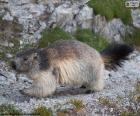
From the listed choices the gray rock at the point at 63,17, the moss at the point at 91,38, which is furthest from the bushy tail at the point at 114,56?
the gray rock at the point at 63,17

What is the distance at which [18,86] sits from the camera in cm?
1524

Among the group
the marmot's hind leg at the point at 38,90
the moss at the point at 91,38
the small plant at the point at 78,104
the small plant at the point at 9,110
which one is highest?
the moss at the point at 91,38

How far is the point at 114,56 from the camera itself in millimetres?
14836

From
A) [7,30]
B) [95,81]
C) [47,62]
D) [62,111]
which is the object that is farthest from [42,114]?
[7,30]

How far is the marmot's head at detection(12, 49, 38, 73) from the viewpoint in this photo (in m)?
13.2

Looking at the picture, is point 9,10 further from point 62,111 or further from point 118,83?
point 62,111

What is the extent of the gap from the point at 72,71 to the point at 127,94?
5.22 feet

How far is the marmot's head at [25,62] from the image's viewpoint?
43.2 feet

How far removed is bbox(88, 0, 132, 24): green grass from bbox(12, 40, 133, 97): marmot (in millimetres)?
6080

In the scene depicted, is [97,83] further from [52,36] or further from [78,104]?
[52,36]

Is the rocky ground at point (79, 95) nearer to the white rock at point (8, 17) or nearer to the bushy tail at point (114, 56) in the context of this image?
the bushy tail at point (114, 56)

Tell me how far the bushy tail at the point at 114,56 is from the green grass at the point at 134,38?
20.6 feet

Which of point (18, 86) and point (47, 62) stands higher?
point (47, 62)

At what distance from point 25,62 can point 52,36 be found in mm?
5754
